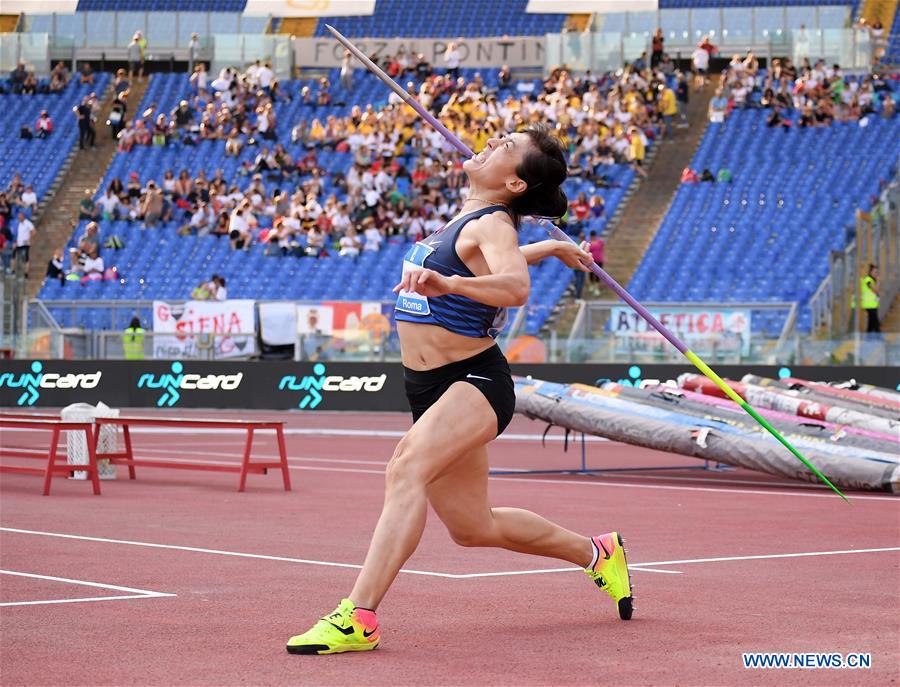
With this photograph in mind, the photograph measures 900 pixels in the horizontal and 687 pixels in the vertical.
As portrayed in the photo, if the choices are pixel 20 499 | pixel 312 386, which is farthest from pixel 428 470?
pixel 312 386

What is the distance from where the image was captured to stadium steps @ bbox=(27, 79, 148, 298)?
3966 centimetres

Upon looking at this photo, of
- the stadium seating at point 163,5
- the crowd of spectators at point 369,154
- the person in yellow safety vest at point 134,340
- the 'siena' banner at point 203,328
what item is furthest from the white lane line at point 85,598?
the stadium seating at point 163,5

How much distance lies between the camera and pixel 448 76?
42031 mm

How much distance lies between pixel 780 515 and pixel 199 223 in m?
26.8

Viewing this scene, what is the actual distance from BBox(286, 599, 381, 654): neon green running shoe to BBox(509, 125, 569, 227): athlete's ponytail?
6.15 ft

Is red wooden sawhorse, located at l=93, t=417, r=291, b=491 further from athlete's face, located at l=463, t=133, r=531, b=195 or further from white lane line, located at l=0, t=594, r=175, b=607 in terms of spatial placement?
athlete's face, located at l=463, t=133, r=531, b=195

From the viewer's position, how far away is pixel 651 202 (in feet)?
120

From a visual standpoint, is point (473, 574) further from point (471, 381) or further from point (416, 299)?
point (416, 299)

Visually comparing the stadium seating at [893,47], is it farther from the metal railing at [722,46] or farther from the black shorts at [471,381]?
the black shorts at [471,381]

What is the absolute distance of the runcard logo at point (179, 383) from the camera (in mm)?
29984

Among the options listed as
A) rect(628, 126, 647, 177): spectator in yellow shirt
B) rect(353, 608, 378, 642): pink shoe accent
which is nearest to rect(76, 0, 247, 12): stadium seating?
rect(628, 126, 647, 177): spectator in yellow shirt

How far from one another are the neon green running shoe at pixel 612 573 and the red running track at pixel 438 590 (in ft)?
0.38

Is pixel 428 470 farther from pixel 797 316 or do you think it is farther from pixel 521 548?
pixel 797 316

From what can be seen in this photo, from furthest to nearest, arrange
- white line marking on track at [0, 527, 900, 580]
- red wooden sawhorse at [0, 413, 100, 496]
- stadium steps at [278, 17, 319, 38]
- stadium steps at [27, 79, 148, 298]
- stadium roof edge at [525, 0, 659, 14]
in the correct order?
stadium steps at [278, 17, 319, 38]
stadium roof edge at [525, 0, 659, 14]
stadium steps at [27, 79, 148, 298]
red wooden sawhorse at [0, 413, 100, 496]
white line marking on track at [0, 527, 900, 580]
